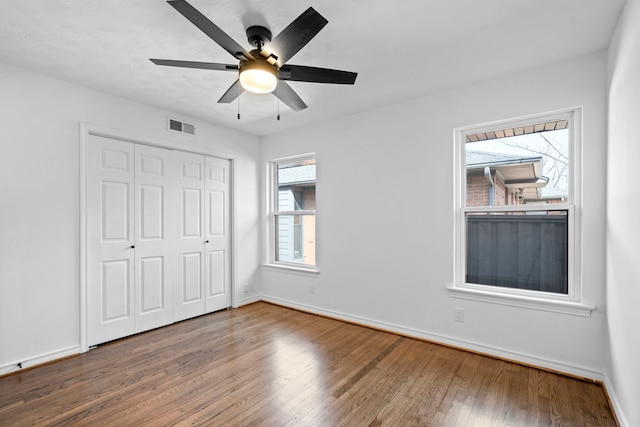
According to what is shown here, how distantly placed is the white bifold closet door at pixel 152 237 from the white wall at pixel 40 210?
18 centimetres

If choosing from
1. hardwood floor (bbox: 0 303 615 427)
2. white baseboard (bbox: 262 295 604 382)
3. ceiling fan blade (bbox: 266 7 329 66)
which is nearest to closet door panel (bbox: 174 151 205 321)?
hardwood floor (bbox: 0 303 615 427)

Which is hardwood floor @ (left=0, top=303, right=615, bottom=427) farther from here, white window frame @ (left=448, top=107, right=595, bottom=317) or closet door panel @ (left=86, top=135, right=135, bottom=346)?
white window frame @ (left=448, top=107, right=595, bottom=317)

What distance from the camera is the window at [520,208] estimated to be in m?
2.57

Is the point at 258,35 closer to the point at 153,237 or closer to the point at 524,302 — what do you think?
the point at 153,237

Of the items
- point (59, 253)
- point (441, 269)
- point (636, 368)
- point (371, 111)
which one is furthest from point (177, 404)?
point (371, 111)

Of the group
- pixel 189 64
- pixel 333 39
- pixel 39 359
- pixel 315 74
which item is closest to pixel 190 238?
pixel 39 359

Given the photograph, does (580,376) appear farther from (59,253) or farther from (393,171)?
(59,253)

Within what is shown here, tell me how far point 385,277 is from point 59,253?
10.7 feet

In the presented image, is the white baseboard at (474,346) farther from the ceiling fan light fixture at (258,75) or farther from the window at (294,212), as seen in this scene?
the ceiling fan light fixture at (258,75)

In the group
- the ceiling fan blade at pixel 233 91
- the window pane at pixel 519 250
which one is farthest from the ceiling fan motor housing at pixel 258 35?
the window pane at pixel 519 250

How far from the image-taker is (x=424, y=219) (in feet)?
10.5

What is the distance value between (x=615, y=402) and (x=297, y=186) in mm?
3779

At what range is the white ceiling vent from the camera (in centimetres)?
364

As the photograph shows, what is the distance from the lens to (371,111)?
3598 millimetres
